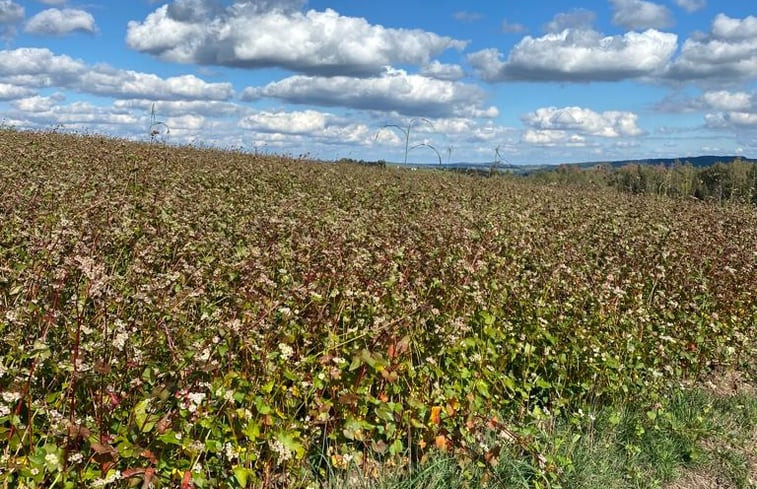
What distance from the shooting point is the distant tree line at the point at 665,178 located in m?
16.8

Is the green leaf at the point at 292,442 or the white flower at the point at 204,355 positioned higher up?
the white flower at the point at 204,355

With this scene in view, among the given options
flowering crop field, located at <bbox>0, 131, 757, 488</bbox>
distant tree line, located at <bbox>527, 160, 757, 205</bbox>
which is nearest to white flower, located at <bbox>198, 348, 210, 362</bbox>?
flowering crop field, located at <bbox>0, 131, 757, 488</bbox>

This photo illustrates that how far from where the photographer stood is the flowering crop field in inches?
111

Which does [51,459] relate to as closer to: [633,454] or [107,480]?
[107,480]

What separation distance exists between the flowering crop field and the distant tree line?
9715 mm

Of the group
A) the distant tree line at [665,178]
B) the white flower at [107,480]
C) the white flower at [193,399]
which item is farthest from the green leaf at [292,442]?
the distant tree line at [665,178]

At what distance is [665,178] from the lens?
16922 millimetres

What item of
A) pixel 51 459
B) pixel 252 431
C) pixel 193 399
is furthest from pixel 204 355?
pixel 51 459

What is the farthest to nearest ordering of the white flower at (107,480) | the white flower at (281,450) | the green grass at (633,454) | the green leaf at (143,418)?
the green grass at (633,454)
the white flower at (281,450)
the green leaf at (143,418)
the white flower at (107,480)

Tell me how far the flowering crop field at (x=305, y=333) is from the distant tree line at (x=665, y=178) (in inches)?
382

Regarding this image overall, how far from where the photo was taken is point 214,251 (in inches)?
195

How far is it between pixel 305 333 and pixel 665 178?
15805mm

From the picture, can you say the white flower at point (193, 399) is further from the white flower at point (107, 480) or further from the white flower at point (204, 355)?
the white flower at point (107, 480)

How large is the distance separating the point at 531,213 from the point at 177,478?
7.62 metres
